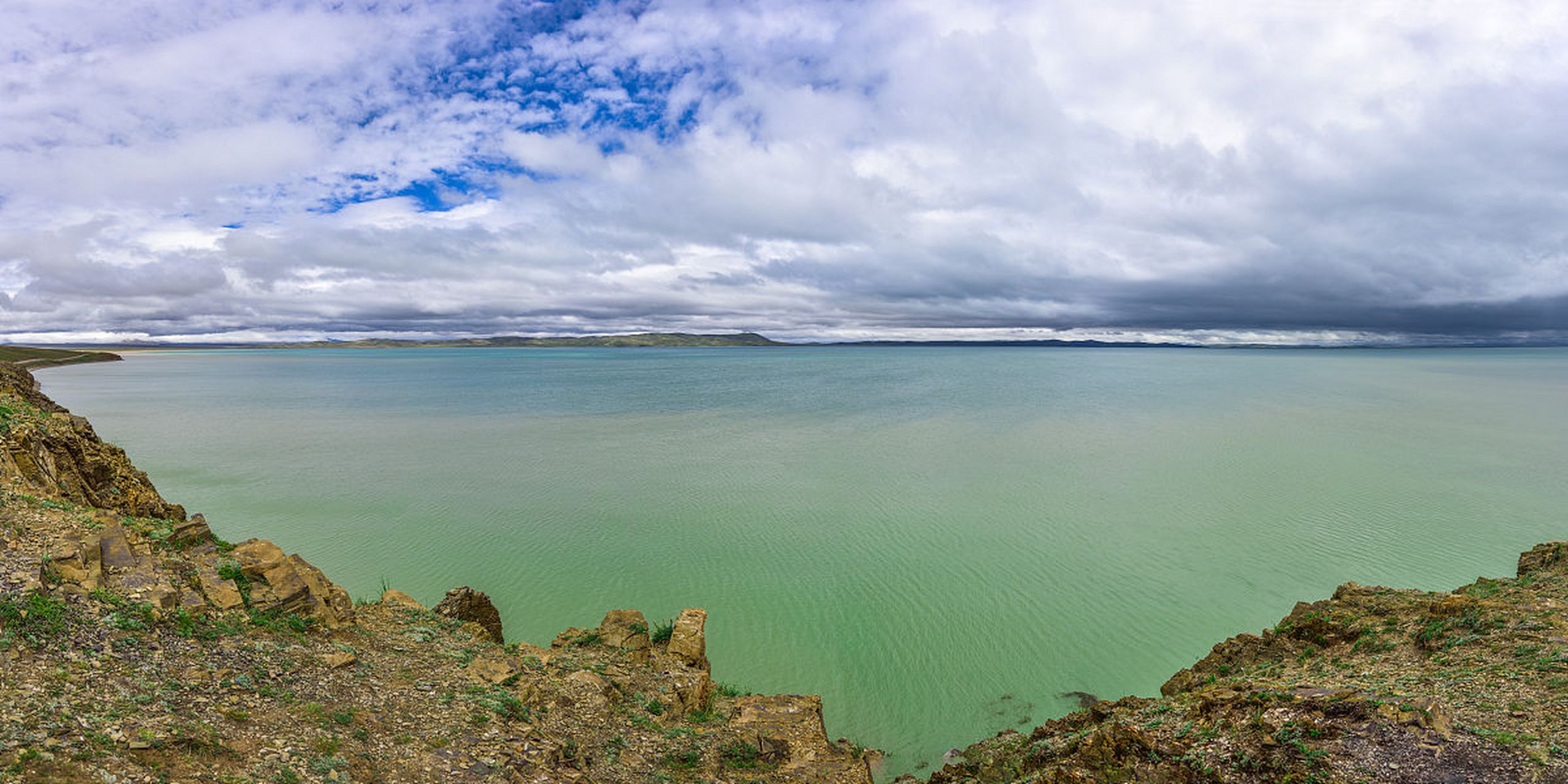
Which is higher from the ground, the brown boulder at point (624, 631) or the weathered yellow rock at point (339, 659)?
the weathered yellow rock at point (339, 659)

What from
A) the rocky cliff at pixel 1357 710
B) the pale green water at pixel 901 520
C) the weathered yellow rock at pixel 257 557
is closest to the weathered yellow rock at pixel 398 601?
the weathered yellow rock at pixel 257 557

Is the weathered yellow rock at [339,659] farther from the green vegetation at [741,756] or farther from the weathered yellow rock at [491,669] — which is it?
the green vegetation at [741,756]

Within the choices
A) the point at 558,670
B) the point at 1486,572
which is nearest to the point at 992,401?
the point at 1486,572

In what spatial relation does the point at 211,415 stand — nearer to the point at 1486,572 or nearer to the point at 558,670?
the point at 558,670

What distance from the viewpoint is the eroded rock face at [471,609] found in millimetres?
12766

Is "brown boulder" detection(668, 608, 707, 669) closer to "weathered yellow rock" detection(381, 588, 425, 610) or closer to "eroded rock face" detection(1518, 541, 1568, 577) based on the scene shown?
"weathered yellow rock" detection(381, 588, 425, 610)

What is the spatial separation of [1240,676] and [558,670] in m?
11.6

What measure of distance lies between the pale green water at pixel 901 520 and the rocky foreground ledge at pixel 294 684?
3.22 metres

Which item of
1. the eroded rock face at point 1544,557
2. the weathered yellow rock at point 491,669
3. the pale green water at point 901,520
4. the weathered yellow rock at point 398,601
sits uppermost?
the eroded rock face at point 1544,557

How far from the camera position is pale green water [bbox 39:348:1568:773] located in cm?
1481

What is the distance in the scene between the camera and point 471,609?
1307cm

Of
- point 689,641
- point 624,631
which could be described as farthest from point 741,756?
point 624,631

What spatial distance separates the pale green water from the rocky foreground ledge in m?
3.22

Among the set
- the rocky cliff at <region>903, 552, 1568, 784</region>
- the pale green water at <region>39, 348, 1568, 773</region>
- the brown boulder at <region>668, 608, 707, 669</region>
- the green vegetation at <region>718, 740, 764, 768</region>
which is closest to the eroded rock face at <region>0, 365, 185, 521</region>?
the pale green water at <region>39, 348, 1568, 773</region>
